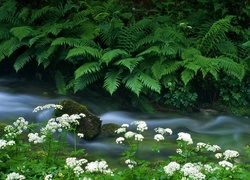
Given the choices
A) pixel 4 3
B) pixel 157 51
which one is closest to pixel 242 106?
pixel 157 51

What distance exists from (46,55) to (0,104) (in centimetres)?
141

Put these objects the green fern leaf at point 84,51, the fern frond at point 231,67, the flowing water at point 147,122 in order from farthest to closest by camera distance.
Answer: the fern frond at point 231,67
the green fern leaf at point 84,51
the flowing water at point 147,122

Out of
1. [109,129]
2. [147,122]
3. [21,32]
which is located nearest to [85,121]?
[109,129]

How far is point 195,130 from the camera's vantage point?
6.87m

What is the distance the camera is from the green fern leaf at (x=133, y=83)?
6840mm

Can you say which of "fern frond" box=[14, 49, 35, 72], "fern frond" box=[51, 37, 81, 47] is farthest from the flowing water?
"fern frond" box=[51, 37, 81, 47]

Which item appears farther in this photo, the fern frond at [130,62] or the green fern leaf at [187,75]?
the green fern leaf at [187,75]

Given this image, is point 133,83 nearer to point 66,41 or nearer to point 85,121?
point 85,121

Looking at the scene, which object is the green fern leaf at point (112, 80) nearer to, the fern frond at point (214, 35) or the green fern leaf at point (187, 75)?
the green fern leaf at point (187, 75)

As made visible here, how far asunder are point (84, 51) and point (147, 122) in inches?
74.8

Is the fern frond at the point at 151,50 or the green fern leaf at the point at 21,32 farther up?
the green fern leaf at the point at 21,32

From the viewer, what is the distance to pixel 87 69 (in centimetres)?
707

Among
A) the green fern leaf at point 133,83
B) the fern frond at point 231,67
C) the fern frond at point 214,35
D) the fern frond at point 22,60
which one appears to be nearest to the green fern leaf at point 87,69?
the green fern leaf at point 133,83

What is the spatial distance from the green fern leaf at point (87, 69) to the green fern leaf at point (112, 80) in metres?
0.27
